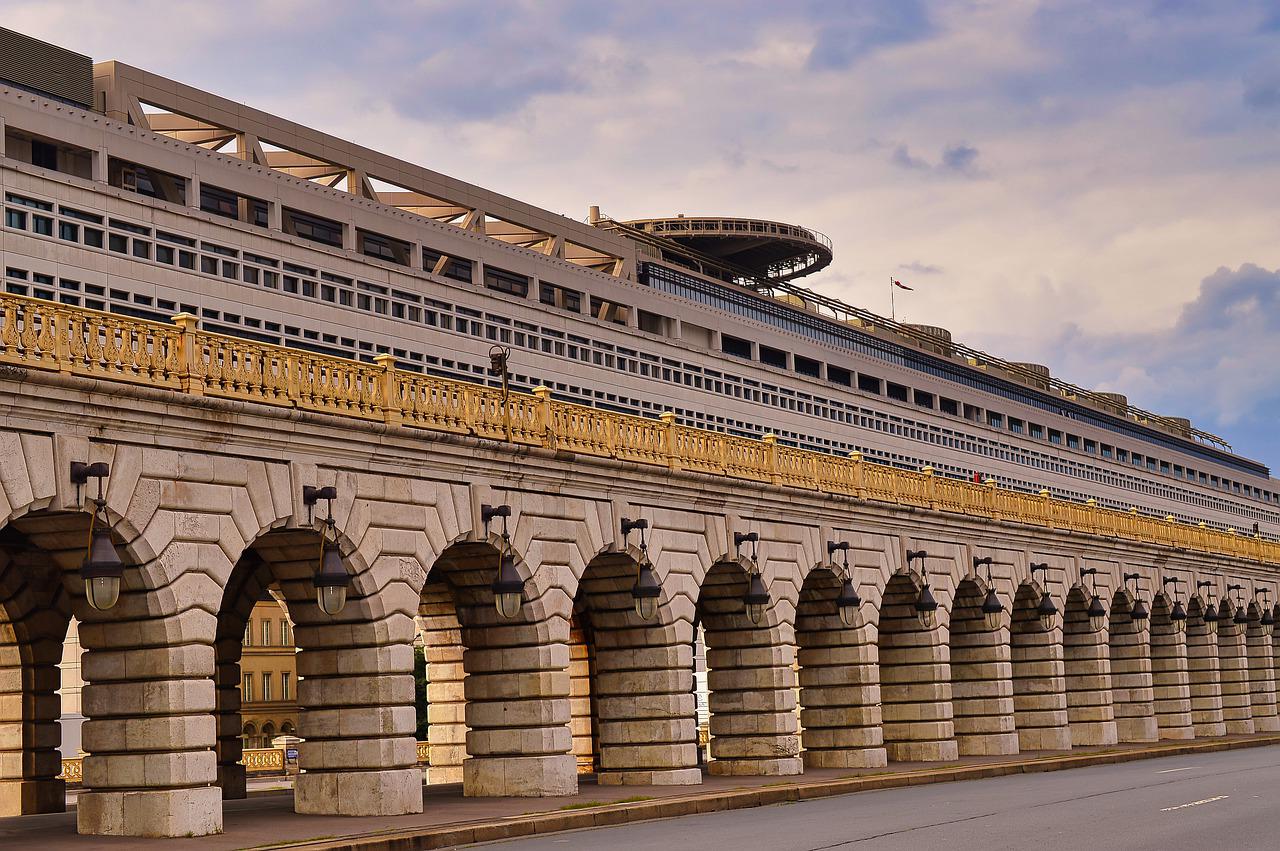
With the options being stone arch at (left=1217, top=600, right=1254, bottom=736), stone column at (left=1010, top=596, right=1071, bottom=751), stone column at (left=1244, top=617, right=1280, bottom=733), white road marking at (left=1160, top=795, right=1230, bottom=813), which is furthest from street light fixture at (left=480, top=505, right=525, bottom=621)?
stone column at (left=1244, top=617, right=1280, bottom=733)

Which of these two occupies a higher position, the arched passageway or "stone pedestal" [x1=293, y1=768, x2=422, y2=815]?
the arched passageway

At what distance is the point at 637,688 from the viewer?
29.8m

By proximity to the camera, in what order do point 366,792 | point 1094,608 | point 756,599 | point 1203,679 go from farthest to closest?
point 1203,679, point 1094,608, point 756,599, point 366,792

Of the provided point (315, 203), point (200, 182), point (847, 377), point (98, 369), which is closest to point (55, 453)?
point (98, 369)

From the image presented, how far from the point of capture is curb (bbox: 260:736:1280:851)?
19.8 meters

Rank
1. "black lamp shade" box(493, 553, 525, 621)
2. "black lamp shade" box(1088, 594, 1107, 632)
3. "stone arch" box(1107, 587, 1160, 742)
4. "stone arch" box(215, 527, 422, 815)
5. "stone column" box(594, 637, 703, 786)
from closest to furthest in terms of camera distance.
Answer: "stone arch" box(215, 527, 422, 815), "black lamp shade" box(493, 553, 525, 621), "stone column" box(594, 637, 703, 786), "black lamp shade" box(1088, 594, 1107, 632), "stone arch" box(1107, 587, 1160, 742)

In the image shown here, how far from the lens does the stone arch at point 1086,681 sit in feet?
153

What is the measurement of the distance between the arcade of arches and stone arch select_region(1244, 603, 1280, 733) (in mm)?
17042

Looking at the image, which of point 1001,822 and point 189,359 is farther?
point 1001,822

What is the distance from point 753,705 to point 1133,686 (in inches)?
874

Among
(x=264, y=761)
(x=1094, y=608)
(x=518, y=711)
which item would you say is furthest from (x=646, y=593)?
(x=264, y=761)

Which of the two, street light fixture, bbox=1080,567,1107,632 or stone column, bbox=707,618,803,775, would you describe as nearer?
stone column, bbox=707,618,803,775

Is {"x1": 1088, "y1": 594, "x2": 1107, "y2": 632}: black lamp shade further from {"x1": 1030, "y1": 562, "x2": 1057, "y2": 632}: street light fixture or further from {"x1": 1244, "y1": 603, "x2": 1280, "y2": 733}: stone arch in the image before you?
{"x1": 1244, "y1": 603, "x2": 1280, "y2": 733}: stone arch

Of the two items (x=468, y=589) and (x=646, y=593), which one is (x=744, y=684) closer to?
(x=646, y=593)
